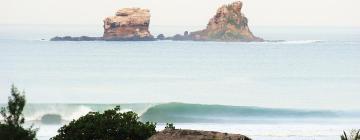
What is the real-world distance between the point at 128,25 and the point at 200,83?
7893 cm

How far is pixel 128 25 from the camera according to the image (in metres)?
188

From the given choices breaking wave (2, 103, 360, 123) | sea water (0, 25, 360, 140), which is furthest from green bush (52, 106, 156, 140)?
breaking wave (2, 103, 360, 123)

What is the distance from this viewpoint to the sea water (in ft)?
226

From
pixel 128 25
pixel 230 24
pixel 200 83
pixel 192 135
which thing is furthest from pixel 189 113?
pixel 230 24

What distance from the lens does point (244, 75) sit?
12194cm

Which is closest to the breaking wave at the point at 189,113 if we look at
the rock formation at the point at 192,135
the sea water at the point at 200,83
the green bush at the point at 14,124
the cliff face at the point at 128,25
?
the sea water at the point at 200,83

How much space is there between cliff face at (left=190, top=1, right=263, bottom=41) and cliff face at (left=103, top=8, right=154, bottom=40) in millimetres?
13302

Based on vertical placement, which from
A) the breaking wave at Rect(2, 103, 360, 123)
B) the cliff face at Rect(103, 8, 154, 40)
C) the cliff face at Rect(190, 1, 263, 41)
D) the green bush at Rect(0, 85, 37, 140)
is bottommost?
the green bush at Rect(0, 85, 37, 140)

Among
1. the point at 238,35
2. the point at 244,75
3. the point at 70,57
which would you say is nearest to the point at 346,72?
the point at 244,75

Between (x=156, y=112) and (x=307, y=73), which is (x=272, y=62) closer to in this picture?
(x=307, y=73)

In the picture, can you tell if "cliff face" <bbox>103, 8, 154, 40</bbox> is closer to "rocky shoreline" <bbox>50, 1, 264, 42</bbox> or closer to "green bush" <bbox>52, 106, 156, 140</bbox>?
"rocky shoreline" <bbox>50, 1, 264, 42</bbox>

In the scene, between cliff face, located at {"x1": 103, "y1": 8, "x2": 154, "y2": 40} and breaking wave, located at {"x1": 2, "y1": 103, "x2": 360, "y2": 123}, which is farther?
cliff face, located at {"x1": 103, "y1": 8, "x2": 154, "y2": 40}

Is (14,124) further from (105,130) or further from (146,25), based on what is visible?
(146,25)

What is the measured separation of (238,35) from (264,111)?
120 m
